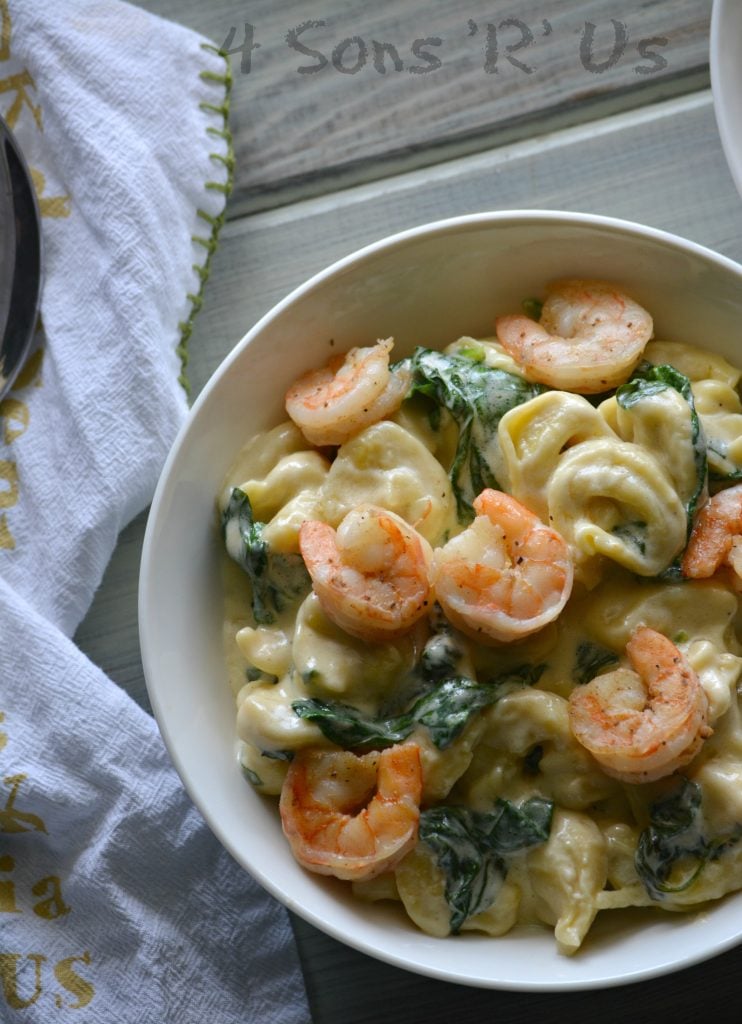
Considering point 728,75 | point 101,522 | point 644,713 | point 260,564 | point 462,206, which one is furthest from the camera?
point 462,206

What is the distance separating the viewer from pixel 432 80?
2.85m

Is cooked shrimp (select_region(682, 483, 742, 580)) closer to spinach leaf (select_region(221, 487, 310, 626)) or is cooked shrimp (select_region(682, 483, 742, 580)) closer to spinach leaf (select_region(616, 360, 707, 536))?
spinach leaf (select_region(616, 360, 707, 536))

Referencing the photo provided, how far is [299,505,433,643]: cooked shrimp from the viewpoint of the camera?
6.84 feet

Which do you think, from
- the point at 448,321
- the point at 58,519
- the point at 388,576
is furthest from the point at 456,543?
the point at 58,519

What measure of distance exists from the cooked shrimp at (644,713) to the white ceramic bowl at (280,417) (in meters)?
0.34

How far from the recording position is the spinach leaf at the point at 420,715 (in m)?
2.12

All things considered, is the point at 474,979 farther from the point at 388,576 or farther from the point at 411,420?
the point at 411,420

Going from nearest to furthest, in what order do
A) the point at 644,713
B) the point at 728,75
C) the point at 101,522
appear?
the point at 644,713
the point at 728,75
the point at 101,522

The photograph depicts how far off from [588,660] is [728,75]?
123cm

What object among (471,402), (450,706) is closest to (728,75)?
(471,402)

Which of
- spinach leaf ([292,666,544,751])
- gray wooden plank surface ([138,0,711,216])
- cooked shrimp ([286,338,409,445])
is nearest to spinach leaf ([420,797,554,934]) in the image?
spinach leaf ([292,666,544,751])

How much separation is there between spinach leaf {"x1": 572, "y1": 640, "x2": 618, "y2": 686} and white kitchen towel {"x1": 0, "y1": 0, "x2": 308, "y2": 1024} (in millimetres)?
903

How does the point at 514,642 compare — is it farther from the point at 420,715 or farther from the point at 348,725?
the point at 348,725

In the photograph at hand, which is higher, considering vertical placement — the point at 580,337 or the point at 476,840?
the point at 580,337
